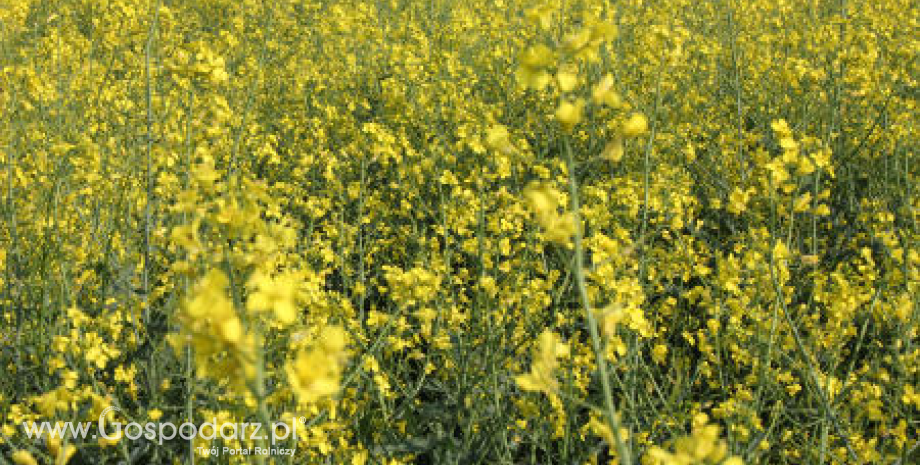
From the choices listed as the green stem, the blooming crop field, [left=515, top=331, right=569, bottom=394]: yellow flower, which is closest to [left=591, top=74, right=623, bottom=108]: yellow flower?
the blooming crop field

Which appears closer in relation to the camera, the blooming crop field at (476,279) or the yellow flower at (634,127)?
the yellow flower at (634,127)

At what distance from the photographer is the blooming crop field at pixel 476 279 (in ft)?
4.28

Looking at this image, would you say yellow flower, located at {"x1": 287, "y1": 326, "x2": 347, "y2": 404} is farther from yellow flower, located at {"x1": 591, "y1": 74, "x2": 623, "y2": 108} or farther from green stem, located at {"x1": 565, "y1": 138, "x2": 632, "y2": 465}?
yellow flower, located at {"x1": 591, "y1": 74, "x2": 623, "y2": 108}

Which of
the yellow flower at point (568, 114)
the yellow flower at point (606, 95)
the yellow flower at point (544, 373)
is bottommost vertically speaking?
the yellow flower at point (544, 373)

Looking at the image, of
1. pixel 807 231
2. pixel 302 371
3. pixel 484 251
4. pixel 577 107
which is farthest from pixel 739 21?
pixel 302 371

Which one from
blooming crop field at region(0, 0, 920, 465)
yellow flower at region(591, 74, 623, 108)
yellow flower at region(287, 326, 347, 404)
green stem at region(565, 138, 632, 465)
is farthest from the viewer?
blooming crop field at region(0, 0, 920, 465)

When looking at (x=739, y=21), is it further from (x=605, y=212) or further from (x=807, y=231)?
(x=605, y=212)

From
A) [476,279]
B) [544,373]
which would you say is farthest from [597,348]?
[476,279]

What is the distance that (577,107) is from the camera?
3.49 feet

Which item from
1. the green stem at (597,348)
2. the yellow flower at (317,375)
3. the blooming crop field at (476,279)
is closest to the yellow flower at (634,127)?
the blooming crop field at (476,279)

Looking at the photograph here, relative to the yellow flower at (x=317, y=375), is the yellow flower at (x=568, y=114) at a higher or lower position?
higher

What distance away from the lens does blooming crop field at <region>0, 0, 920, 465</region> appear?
131 cm

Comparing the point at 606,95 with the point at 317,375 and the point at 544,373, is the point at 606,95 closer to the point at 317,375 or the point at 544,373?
the point at 544,373

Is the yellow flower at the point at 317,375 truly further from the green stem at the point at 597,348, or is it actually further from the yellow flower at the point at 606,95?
the yellow flower at the point at 606,95
